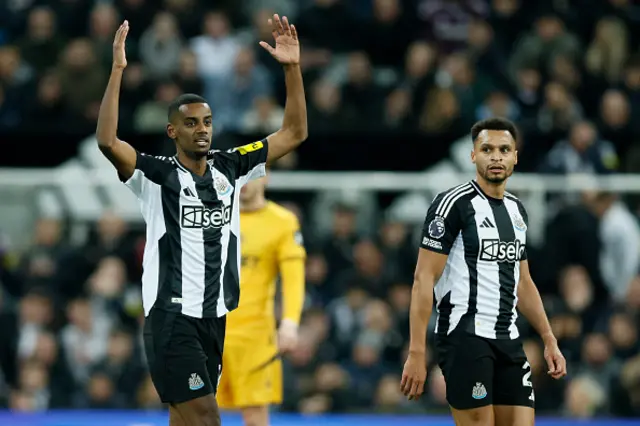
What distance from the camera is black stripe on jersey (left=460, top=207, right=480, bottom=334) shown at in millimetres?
7691

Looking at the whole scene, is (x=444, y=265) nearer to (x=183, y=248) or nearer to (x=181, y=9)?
(x=183, y=248)

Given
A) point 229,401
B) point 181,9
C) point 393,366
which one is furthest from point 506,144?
point 181,9

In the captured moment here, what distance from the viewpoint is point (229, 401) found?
937 centimetres

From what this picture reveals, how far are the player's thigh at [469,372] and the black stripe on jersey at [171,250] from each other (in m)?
1.53

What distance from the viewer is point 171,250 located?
762 centimetres

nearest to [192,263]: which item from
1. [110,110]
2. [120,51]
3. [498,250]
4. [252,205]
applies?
[110,110]

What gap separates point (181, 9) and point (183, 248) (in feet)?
32.1

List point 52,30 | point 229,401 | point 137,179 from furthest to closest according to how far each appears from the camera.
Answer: point 52,30, point 229,401, point 137,179

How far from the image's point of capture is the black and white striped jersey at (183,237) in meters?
7.61

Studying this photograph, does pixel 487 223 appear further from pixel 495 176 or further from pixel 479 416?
pixel 479 416

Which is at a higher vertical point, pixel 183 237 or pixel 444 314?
pixel 183 237

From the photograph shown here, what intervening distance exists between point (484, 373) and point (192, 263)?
1.71 metres

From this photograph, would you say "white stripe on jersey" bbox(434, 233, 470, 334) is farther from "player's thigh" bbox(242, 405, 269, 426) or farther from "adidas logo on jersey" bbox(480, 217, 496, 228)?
"player's thigh" bbox(242, 405, 269, 426)

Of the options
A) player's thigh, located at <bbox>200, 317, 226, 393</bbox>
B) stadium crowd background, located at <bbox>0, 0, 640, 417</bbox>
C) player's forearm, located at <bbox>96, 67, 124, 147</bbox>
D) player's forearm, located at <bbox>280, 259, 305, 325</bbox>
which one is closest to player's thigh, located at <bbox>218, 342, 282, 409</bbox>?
player's forearm, located at <bbox>280, 259, 305, 325</bbox>
